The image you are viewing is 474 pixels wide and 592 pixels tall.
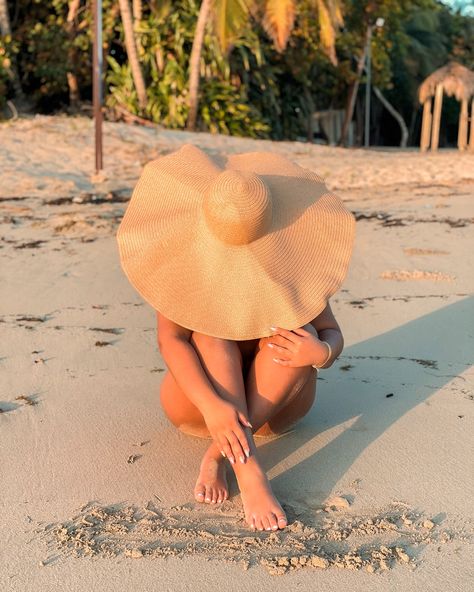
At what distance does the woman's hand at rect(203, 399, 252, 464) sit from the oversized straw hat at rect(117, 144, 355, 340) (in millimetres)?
260

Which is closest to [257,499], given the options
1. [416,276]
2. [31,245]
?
[416,276]

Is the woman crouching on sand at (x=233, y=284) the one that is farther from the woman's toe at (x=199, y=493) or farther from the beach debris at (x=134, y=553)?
the beach debris at (x=134, y=553)

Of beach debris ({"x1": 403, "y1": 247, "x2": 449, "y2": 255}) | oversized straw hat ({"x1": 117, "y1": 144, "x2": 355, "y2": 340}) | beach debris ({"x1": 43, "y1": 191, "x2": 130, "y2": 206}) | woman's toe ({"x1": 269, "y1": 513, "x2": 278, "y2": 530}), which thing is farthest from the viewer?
beach debris ({"x1": 43, "y1": 191, "x2": 130, "y2": 206})

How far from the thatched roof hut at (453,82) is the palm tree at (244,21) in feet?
19.2

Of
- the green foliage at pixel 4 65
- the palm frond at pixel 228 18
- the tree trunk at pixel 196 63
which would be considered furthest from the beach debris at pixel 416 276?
the green foliage at pixel 4 65

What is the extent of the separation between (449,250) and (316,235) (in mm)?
3356

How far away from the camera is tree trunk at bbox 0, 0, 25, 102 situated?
15055 millimetres

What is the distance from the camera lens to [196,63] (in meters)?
14.6

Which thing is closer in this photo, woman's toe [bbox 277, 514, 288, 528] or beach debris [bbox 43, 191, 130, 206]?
woman's toe [bbox 277, 514, 288, 528]

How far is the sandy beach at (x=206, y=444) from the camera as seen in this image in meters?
2.30

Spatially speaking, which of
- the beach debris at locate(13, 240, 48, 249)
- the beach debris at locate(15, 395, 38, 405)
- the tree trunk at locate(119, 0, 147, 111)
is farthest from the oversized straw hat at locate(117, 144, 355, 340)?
the tree trunk at locate(119, 0, 147, 111)

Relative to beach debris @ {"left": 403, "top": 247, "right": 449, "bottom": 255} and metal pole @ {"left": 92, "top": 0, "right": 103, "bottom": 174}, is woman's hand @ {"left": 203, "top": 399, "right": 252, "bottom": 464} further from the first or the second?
metal pole @ {"left": 92, "top": 0, "right": 103, "bottom": 174}

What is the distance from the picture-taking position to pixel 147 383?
371 centimetres

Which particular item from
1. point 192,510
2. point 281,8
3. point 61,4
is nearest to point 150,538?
point 192,510
